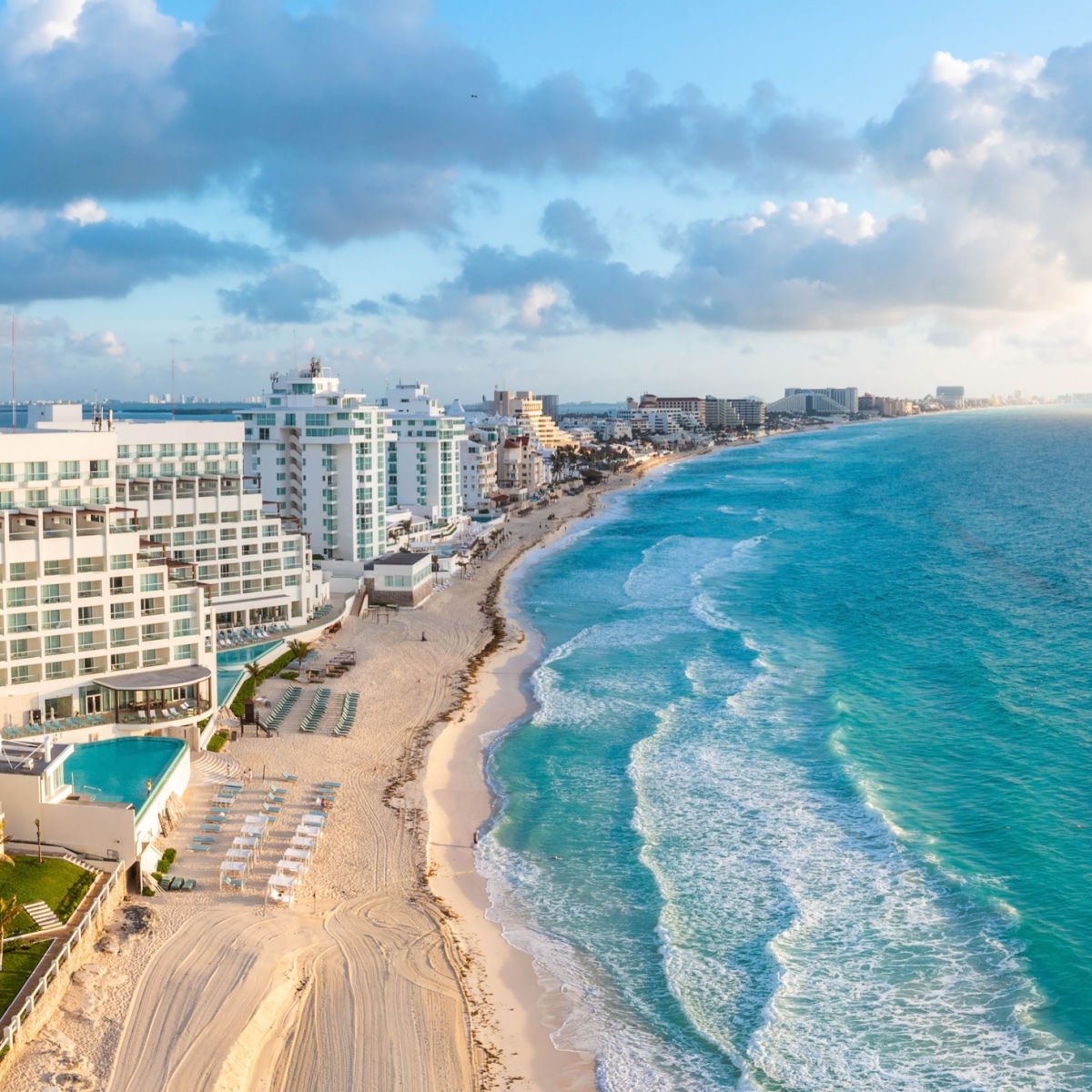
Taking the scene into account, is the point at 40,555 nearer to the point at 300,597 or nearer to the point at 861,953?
the point at 300,597

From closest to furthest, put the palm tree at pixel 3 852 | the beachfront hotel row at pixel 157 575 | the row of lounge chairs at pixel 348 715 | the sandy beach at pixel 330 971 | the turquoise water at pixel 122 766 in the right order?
the sandy beach at pixel 330 971
the palm tree at pixel 3 852
the turquoise water at pixel 122 766
the beachfront hotel row at pixel 157 575
the row of lounge chairs at pixel 348 715

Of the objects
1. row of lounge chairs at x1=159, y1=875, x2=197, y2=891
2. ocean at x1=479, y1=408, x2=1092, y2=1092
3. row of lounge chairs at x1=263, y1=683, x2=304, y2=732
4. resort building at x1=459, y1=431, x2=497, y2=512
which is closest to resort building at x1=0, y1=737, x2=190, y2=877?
row of lounge chairs at x1=159, y1=875, x2=197, y2=891

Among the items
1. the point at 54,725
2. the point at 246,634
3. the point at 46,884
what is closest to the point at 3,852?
the point at 46,884

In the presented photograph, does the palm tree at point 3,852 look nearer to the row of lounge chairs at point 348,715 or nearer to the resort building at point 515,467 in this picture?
the row of lounge chairs at point 348,715

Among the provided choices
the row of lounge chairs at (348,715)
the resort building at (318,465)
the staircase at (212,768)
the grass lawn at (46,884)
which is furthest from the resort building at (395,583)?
the grass lawn at (46,884)

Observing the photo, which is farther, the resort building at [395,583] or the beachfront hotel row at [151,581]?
the resort building at [395,583]

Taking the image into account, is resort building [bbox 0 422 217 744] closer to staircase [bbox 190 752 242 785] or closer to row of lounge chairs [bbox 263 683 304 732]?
staircase [bbox 190 752 242 785]

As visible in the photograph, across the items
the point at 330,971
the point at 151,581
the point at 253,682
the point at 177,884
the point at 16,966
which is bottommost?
the point at 330,971

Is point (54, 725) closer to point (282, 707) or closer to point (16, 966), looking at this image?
point (282, 707)
